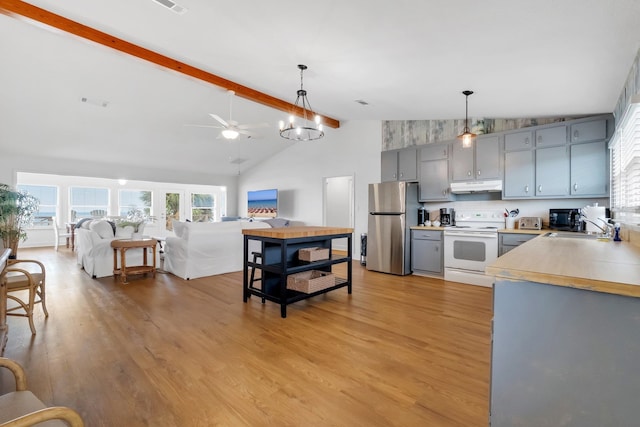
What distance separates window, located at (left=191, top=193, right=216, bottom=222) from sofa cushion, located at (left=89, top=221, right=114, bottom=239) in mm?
5521

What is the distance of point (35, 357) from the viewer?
224cm

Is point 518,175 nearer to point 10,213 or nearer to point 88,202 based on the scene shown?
point 10,213

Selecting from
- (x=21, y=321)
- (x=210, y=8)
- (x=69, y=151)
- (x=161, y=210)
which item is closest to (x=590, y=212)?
(x=210, y=8)

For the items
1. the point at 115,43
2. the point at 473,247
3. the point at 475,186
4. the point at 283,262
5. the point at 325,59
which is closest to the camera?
the point at 283,262

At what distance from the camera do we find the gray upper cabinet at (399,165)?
18.0ft

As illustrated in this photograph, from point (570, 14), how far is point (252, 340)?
10.8 feet

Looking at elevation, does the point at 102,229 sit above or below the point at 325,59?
below

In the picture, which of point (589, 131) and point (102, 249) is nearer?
point (589, 131)

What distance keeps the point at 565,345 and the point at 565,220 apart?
3858mm

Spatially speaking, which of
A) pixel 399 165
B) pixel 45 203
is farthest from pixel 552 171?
pixel 45 203

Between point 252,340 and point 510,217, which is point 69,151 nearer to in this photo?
point 252,340

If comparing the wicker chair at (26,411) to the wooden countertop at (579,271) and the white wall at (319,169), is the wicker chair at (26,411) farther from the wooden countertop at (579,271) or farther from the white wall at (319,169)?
the white wall at (319,169)

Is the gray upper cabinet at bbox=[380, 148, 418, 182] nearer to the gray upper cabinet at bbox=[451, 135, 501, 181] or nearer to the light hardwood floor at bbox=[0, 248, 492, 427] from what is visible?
the gray upper cabinet at bbox=[451, 135, 501, 181]

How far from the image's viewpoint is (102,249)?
15.9ft
